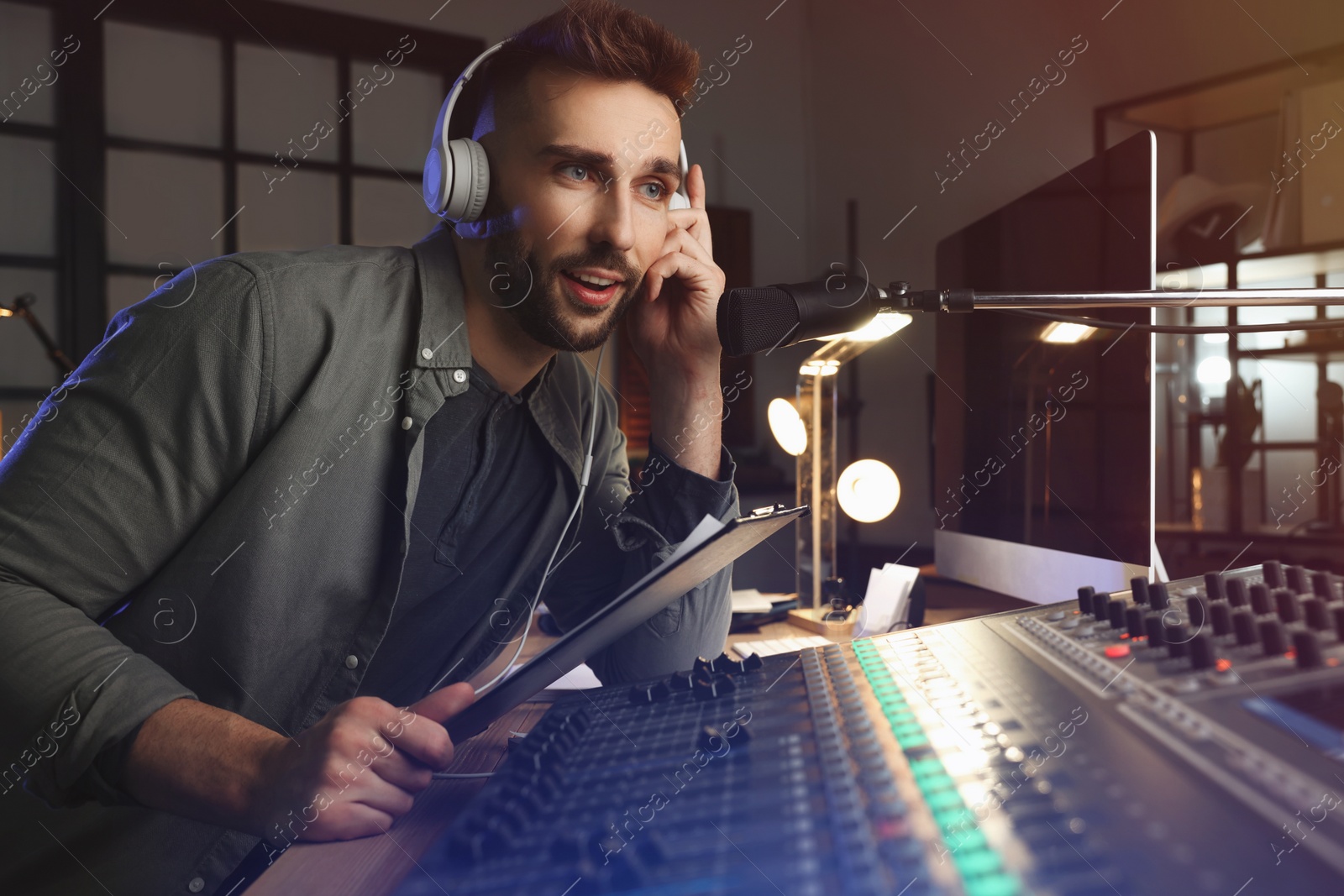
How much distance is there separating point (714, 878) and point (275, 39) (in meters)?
3.54

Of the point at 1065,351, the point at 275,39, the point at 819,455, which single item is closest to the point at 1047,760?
the point at 1065,351

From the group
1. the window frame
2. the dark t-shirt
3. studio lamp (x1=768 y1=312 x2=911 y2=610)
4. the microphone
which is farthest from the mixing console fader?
the window frame

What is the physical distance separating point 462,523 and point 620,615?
0.47 m

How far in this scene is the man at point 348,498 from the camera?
58 centimetres

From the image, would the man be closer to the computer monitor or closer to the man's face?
the man's face

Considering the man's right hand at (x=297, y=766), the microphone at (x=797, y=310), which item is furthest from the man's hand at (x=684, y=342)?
the man's right hand at (x=297, y=766)

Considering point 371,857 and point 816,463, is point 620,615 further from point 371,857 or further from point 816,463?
point 816,463

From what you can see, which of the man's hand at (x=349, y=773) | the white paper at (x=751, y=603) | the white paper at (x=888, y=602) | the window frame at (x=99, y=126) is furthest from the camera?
the window frame at (x=99, y=126)

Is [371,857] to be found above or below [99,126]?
below

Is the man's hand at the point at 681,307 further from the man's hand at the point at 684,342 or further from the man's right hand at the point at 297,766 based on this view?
the man's right hand at the point at 297,766

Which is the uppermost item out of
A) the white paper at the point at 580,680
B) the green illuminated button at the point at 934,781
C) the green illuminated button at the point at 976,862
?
the green illuminated button at the point at 934,781

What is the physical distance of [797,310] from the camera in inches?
29.2

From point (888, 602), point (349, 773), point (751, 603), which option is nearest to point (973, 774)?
point (349, 773)

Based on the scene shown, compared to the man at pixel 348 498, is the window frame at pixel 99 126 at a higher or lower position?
higher
